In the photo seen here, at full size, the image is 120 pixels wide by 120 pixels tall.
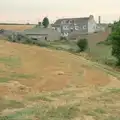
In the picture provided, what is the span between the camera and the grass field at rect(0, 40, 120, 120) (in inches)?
463

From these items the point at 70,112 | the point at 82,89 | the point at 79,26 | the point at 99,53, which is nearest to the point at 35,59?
the point at 82,89

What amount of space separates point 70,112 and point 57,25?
73560 mm

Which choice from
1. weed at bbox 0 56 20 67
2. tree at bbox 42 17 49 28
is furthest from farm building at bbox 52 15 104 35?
weed at bbox 0 56 20 67

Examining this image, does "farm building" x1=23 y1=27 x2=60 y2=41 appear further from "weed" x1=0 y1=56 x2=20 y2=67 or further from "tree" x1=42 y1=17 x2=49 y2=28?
"weed" x1=0 y1=56 x2=20 y2=67

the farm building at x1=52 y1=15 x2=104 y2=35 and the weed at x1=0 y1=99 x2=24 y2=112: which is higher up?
the farm building at x1=52 y1=15 x2=104 y2=35

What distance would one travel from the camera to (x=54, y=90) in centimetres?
1656

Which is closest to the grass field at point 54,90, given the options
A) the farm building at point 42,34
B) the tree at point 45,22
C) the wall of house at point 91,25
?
the farm building at point 42,34

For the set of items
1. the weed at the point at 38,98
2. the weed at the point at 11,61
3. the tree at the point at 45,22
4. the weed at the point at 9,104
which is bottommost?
the weed at the point at 38,98

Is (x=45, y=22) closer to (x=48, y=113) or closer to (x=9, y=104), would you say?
(x=9, y=104)

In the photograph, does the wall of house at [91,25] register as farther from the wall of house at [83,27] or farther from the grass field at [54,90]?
the grass field at [54,90]

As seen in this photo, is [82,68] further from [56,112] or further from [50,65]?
[56,112]

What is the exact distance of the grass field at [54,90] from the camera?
Result: 11758mm

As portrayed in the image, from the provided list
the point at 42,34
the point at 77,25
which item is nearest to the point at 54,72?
the point at 42,34

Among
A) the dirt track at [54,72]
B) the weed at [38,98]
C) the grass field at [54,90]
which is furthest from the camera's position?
the dirt track at [54,72]
